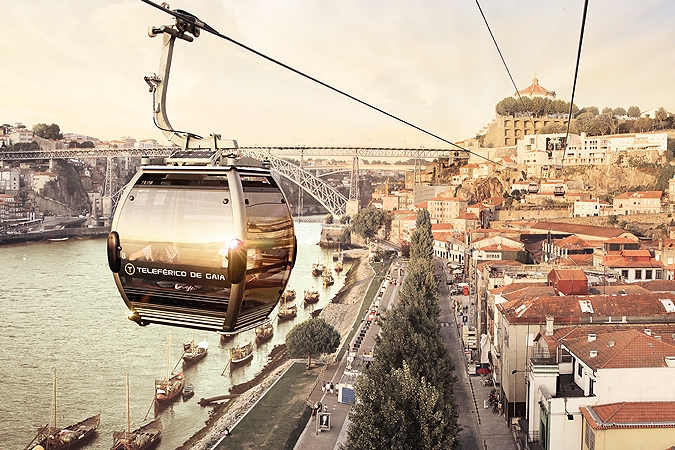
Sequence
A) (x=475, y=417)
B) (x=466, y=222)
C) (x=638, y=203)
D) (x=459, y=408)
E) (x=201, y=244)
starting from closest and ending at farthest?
(x=201, y=244)
(x=475, y=417)
(x=459, y=408)
(x=638, y=203)
(x=466, y=222)

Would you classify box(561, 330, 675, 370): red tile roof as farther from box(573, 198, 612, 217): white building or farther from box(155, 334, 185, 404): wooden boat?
box(573, 198, 612, 217): white building

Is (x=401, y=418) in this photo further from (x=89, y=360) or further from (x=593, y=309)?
(x=89, y=360)

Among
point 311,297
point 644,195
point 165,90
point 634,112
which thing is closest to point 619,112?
point 634,112

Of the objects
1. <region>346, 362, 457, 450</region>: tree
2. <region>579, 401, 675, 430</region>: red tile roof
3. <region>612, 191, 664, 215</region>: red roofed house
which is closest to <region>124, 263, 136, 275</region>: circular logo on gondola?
<region>346, 362, 457, 450</region>: tree

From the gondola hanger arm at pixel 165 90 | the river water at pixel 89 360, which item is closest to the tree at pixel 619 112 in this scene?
the river water at pixel 89 360

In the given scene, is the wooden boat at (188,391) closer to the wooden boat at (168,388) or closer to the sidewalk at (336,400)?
the wooden boat at (168,388)

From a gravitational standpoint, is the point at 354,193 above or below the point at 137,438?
above
